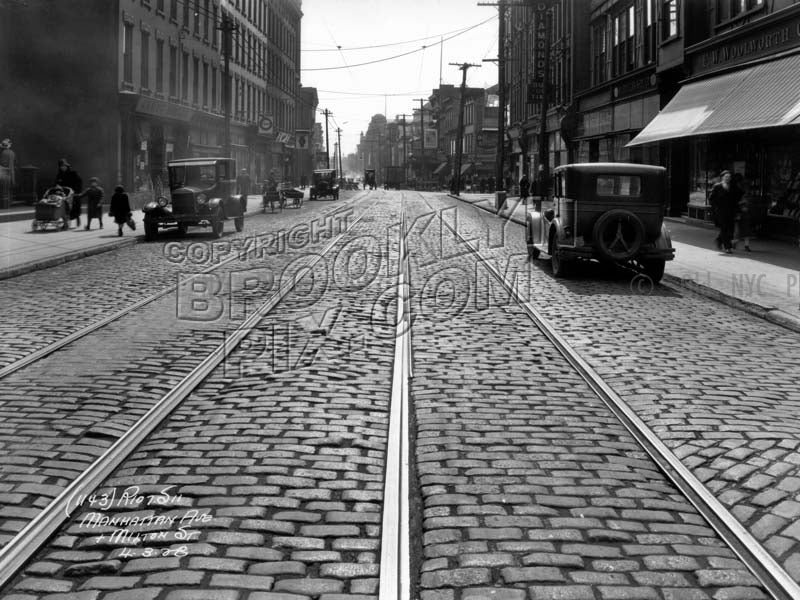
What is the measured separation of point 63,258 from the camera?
53.2 ft

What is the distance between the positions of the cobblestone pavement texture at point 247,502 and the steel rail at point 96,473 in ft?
0.19

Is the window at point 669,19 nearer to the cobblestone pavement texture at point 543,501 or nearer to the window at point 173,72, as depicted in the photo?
the cobblestone pavement texture at point 543,501

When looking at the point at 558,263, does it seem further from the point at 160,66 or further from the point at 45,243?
the point at 160,66

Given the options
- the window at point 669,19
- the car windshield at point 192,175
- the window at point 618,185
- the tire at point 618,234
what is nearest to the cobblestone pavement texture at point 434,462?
the tire at point 618,234

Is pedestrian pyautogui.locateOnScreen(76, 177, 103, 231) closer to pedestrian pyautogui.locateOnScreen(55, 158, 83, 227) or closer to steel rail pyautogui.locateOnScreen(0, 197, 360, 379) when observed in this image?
pedestrian pyautogui.locateOnScreen(55, 158, 83, 227)

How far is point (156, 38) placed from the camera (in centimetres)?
3700

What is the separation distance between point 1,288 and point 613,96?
2634 cm

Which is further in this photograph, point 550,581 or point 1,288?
point 1,288

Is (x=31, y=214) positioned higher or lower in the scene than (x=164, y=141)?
lower

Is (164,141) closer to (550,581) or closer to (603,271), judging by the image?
(603,271)

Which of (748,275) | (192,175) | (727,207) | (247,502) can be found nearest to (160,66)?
(192,175)

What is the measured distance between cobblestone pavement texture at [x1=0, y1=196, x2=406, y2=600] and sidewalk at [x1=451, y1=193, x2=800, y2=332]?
596 centimetres

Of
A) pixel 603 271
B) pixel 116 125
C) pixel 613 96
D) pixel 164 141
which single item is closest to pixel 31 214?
pixel 116 125

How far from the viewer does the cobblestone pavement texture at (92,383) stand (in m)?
4.56
